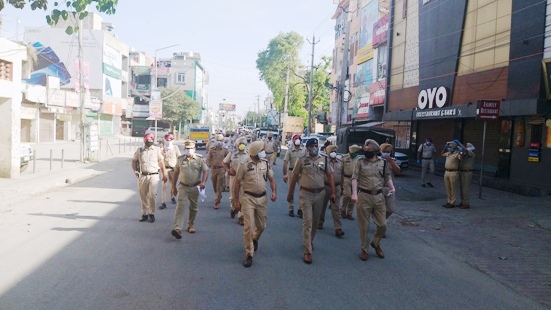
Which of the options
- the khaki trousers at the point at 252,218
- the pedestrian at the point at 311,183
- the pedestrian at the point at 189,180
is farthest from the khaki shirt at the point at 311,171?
the pedestrian at the point at 189,180

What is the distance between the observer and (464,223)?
34.3 feet

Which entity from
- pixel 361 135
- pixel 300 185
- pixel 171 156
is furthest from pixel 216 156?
pixel 361 135

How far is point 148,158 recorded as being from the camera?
29.2 ft

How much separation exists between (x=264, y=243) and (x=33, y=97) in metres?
35.2

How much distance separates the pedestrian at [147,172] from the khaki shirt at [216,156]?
2358 millimetres

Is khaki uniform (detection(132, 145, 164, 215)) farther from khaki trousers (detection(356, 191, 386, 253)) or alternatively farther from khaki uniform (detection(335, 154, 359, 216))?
khaki trousers (detection(356, 191, 386, 253))

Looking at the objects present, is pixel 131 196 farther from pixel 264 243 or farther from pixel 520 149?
pixel 520 149

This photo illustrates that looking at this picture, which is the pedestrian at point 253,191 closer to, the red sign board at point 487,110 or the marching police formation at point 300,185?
the marching police formation at point 300,185

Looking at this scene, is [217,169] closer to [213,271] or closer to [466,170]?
[213,271]

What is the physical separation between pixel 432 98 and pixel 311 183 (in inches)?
634

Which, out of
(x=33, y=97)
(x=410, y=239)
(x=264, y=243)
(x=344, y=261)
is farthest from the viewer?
(x=33, y=97)

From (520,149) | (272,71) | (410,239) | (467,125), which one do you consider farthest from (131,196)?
(272,71)

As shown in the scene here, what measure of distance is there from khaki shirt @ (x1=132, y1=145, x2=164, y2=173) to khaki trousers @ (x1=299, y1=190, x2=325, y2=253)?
11.1 feet

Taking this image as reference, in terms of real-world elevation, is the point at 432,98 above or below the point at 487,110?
above
